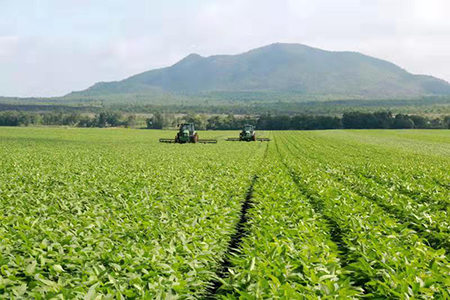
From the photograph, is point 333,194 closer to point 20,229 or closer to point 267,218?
point 267,218

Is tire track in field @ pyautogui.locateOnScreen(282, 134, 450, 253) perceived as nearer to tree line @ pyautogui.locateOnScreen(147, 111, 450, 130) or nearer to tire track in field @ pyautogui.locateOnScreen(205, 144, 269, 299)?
tire track in field @ pyautogui.locateOnScreen(205, 144, 269, 299)

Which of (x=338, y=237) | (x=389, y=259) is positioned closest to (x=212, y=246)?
(x=389, y=259)

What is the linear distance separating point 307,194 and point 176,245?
8178mm

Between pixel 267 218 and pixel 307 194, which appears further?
pixel 307 194

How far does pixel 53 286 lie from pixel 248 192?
1152 cm

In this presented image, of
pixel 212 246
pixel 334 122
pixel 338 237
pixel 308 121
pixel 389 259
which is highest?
pixel 308 121

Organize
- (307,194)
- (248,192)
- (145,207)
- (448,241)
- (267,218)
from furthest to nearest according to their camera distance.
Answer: (248,192) → (307,194) → (145,207) → (267,218) → (448,241)

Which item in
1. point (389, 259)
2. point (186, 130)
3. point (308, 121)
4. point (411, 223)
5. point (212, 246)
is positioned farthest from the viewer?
point (308, 121)

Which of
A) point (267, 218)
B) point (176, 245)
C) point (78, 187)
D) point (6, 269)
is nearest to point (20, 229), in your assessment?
point (6, 269)

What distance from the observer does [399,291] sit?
18.5 ft

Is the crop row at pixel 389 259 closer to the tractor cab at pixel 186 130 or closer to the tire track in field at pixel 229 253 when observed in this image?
the tire track in field at pixel 229 253

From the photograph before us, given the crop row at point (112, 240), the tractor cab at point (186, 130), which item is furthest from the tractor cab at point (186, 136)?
the crop row at point (112, 240)

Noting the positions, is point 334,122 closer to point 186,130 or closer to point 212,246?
point 186,130

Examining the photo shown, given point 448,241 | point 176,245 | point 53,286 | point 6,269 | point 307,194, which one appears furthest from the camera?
point 307,194
